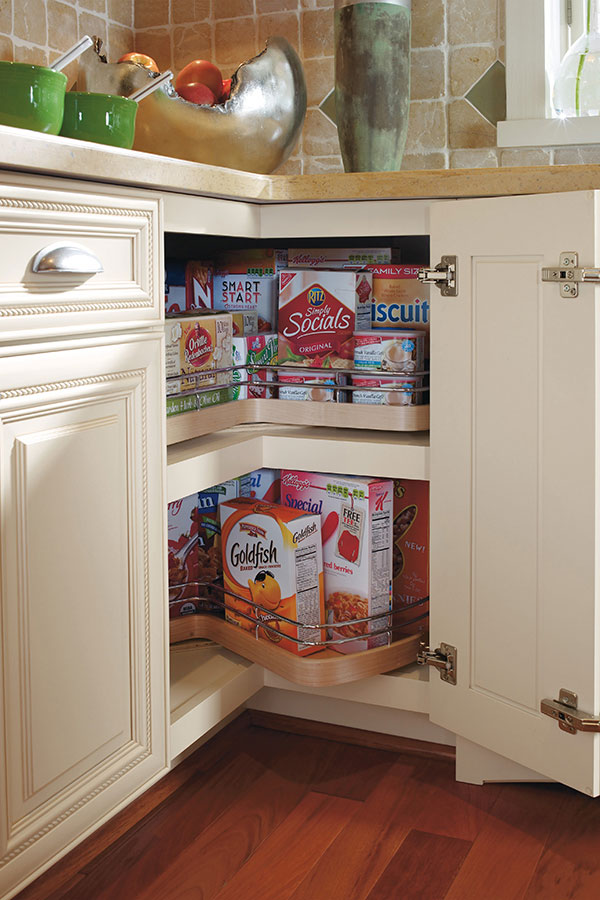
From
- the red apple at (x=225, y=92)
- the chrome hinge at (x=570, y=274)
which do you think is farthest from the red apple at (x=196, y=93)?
the chrome hinge at (x=570, y=274)

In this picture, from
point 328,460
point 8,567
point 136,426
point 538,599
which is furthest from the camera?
point 328,460

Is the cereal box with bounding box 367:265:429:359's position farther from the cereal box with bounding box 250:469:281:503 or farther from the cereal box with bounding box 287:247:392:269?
the cereal box with bounding box 250:469:281:503

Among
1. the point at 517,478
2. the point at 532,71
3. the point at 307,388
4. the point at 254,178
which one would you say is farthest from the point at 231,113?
the point at 517,478

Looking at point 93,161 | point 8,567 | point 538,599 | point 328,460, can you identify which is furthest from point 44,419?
point 538,599

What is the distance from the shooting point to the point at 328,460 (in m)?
1.60

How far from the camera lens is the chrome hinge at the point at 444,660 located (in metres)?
1.51

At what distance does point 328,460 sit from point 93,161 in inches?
26.5

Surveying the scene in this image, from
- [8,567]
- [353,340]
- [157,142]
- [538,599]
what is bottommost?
[538,599]

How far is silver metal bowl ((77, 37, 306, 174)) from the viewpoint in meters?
1.60

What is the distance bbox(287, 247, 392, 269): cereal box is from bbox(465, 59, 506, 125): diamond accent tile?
376 millimetres

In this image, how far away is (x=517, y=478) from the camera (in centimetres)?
139

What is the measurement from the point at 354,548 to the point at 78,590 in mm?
599

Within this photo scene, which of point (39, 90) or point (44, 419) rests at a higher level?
point (39, 90)

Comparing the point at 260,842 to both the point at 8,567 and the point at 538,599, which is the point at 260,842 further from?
the point at 8,567
